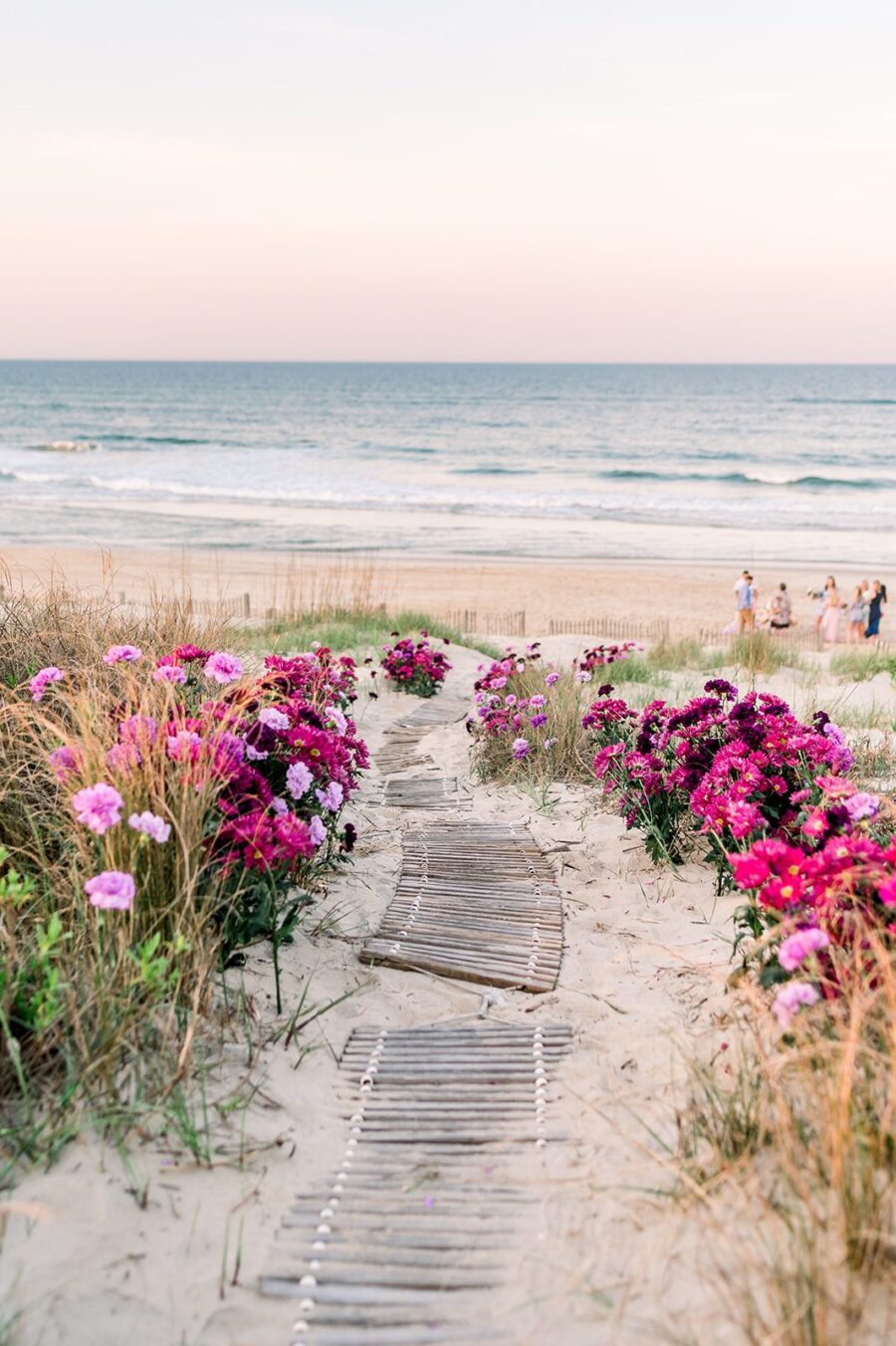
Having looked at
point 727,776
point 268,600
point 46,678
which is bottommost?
point 268,600

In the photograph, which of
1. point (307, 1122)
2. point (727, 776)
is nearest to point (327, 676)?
point (727, 776)

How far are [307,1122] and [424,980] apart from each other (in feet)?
2.98

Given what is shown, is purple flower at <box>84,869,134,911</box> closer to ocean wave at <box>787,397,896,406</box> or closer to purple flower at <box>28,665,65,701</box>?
purple flower at <box>28,665,65,701</box>

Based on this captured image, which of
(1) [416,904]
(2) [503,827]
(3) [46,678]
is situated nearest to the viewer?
(3) [46,678]

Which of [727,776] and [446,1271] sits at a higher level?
[727,776]

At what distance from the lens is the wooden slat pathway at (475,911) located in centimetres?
364

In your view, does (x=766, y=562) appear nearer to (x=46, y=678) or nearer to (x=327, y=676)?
(x=327, y=676)

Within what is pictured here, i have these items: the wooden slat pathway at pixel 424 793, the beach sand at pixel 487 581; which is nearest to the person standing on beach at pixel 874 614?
the beach sand at pixel 487 581

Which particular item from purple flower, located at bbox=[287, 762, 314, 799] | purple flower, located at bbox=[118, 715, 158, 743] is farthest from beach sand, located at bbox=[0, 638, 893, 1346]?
purple flower, located at bbox=[118, 715, 158, 743]

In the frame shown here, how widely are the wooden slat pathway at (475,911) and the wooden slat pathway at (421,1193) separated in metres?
0.41

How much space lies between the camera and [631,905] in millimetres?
4219

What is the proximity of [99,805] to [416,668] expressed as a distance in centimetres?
591

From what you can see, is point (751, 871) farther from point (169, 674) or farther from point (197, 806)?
point (169, 674)

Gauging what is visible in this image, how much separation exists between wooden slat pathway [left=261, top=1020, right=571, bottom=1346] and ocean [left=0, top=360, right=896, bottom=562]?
21439mm
